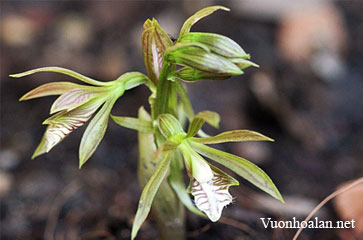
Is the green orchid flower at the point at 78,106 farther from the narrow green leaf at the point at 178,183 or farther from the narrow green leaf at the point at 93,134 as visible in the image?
the narrow green leaf at the point at 178,183

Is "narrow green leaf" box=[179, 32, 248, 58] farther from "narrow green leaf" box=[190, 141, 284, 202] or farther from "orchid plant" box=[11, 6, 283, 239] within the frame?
"narrow green leaf" box=[190, 141, 284, 202]

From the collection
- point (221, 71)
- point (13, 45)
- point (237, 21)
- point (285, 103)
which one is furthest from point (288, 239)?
point (13, 45)

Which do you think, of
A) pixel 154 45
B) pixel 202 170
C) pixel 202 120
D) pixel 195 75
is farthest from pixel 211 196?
pixel 154 45

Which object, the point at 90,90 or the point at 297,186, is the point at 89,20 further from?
the point at 90,90

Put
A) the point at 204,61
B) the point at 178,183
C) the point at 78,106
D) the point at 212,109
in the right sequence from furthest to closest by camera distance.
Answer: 1. the point at 212,109
2. the point at 178,183
3. the point at 78,106
4. the point at 204,61

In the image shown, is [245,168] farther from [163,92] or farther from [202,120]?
[163,92]

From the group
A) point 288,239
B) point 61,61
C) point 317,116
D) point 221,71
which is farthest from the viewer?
point 61,61

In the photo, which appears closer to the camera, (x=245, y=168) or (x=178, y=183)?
(x=245, y=168)

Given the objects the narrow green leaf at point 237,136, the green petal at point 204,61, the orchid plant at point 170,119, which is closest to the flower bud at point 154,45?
the orchid plant at point 170,119
